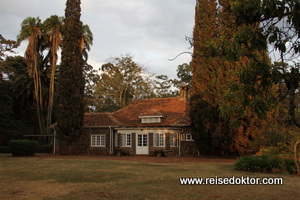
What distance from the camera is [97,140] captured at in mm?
29203

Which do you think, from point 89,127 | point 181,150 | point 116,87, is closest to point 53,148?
point 89,127

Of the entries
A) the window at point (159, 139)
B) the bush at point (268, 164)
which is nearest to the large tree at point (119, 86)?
the window at point (159, 139)

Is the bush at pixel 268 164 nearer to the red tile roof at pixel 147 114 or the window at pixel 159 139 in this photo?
the red tile roof at pixel 147 114

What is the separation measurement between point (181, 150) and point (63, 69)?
42.2 ft

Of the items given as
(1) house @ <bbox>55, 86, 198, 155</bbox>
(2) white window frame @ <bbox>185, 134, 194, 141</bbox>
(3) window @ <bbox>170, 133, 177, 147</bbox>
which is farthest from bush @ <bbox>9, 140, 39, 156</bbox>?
(2) white window frame @ <bbox>185, 134, 194, 141</bbox>

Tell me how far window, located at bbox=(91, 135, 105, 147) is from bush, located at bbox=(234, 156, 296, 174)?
16538mm

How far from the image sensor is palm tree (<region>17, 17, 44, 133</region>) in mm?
34787

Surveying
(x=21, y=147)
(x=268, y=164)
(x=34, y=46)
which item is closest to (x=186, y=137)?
(x=268, y=164)

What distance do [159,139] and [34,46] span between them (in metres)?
18.5

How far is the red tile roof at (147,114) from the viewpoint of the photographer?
29.0 metres

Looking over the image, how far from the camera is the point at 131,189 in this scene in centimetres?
966

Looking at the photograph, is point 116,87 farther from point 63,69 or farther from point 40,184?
point 40,184

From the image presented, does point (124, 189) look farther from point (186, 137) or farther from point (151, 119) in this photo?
point (151, 119)

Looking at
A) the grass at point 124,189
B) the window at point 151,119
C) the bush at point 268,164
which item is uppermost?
the window at point 151,119
